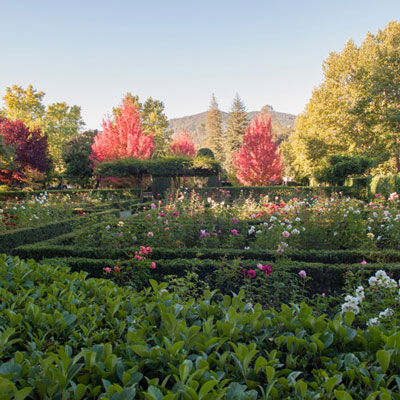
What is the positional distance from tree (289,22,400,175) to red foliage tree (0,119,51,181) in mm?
21721

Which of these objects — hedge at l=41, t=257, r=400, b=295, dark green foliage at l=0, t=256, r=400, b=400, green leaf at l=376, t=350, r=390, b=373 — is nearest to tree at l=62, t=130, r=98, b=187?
hedge at l=41, t=257, r=400, b=295

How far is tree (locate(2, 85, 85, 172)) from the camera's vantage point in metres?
34.5

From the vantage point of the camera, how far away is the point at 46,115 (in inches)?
1457

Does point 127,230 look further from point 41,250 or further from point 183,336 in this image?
point 183,336

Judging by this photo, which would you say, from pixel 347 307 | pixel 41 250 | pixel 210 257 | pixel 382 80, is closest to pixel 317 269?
pixel 210 257

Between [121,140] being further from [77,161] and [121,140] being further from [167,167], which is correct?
[77,161]

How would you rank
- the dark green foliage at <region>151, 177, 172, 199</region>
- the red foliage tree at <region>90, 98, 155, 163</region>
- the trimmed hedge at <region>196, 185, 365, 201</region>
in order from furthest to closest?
the red foliage tree at <region>90, 98, 155, 163</region> → the dark green foliage at <region>151, 177, 172, 199</region> → the trimmed hedge at <region>196, 185, 365, 201</region>

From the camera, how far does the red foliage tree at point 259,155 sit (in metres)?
21.5

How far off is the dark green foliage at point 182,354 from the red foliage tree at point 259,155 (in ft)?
66.5

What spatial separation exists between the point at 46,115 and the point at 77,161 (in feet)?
44.6

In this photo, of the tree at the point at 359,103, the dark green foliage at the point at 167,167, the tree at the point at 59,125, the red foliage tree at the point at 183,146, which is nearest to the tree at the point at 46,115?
the tree at the point at 59,125

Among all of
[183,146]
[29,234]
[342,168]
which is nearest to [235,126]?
[183,146]

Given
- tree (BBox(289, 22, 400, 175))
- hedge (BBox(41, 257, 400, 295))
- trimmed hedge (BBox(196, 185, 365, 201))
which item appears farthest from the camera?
tree (BBox(289, 22, 400, 175))

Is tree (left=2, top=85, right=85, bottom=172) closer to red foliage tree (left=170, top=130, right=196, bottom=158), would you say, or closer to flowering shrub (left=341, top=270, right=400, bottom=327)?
red foliage tree (left=170, top=130, right=196, bottom=158)
